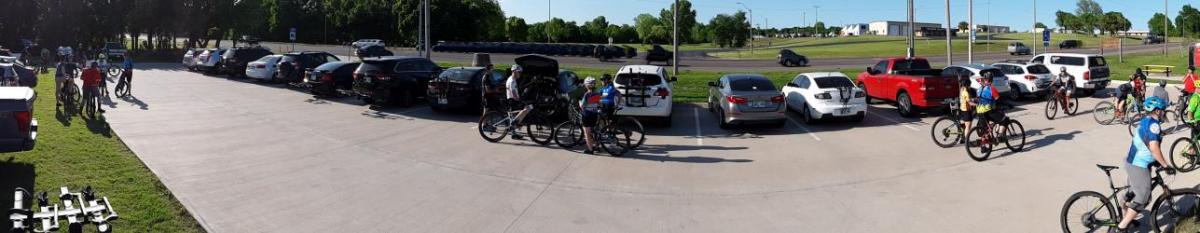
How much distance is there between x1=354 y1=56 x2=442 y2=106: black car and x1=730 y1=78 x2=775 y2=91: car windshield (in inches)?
305

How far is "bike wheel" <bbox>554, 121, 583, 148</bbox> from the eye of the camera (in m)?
12.3

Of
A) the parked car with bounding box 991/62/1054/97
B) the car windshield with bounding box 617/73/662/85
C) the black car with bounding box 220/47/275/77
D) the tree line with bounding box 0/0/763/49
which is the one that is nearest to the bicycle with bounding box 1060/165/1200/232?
the car windshield with bounding box 617/73/662/85

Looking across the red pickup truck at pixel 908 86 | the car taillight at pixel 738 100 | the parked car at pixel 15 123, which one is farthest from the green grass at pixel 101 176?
the red pickup truck at pixel 908 86

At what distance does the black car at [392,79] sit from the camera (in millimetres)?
17609

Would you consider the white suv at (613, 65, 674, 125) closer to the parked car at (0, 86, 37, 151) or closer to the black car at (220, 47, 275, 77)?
the parked car at (0, 86, 37, 151)

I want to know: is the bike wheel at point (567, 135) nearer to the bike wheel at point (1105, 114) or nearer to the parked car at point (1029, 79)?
the bike wheel at point (1105, 114)

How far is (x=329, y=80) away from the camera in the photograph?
19.9 meters

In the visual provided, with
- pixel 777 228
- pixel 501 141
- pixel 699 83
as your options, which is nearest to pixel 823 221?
pixel 777 228

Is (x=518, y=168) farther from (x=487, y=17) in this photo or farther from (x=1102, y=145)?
(x=487, y=17)

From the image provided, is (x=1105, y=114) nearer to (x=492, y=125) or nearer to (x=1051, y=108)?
(x=1051, y=108)

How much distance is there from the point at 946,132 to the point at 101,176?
1179cm

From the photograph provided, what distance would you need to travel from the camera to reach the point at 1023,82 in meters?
20.7

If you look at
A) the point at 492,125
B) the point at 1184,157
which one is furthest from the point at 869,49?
the point at 492,125

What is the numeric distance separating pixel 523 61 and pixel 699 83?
10903 millimetres
